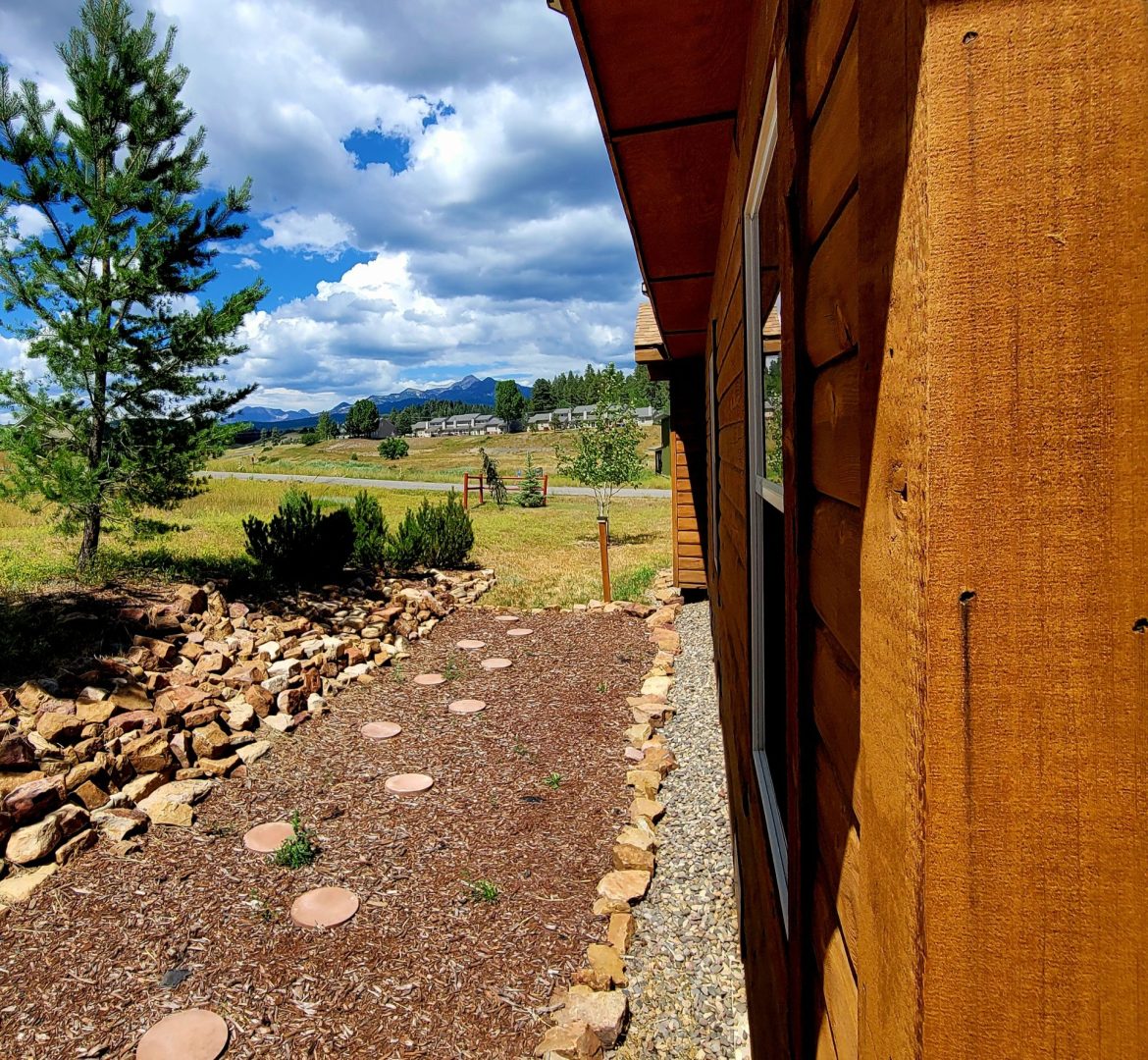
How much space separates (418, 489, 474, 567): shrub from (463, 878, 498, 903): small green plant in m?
6.71

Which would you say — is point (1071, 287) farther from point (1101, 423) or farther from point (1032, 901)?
point (1032, 901)

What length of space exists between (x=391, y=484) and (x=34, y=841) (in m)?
27.4

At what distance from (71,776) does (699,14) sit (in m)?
4.30

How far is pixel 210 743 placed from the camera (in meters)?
4.07

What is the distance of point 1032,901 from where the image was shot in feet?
1.41

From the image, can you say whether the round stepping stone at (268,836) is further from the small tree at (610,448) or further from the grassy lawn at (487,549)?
the small tree at (610,448)

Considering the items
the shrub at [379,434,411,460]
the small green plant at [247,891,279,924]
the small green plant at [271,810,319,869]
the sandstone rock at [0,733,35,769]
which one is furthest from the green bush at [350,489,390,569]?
the shrub at [379,434,411,460]

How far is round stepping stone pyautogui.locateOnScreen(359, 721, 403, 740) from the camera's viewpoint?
15.0ft

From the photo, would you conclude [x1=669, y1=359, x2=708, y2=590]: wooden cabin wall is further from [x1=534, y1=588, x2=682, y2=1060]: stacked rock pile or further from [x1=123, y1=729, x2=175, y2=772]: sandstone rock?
[x1=123, y1=729, x2=175, y2=772]: sandstone rock

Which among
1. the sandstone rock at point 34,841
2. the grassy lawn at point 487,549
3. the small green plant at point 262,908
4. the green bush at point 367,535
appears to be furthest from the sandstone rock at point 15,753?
the green bush at point 367,535

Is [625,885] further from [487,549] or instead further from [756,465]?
[487,549]

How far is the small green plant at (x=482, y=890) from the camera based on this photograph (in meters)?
2.92

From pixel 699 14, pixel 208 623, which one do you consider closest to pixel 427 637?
pixel 208 623

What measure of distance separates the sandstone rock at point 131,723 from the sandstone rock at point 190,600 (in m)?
1.89
